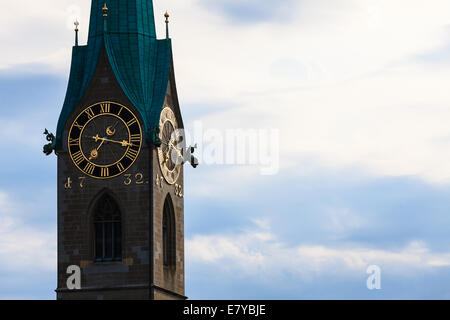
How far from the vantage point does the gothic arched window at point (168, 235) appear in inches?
3627

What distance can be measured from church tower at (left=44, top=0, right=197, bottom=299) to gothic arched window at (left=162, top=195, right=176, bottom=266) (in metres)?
0.78

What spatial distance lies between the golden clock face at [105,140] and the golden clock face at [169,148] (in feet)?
5.19

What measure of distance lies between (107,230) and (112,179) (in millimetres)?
2430

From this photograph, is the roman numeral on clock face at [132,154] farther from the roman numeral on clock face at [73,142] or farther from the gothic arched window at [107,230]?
the roman numeral on clock face at [73,142]

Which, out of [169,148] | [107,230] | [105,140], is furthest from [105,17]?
[107,230]

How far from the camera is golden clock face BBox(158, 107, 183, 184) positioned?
298ft

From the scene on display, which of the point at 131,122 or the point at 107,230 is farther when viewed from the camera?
the point at 107,230

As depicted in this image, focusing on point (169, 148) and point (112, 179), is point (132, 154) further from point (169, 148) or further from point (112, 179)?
point (169, 148)

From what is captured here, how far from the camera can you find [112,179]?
89.6 meters

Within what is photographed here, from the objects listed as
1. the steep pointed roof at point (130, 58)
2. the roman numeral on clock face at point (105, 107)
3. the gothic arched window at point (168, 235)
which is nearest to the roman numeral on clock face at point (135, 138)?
the steep pointed roof at point (130, 58)

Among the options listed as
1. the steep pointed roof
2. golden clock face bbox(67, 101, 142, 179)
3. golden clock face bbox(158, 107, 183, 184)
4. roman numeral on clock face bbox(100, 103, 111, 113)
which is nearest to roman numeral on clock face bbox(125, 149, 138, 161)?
golden clock face bbox(67, 101, 142, 179)

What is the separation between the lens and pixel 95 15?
92562 mm

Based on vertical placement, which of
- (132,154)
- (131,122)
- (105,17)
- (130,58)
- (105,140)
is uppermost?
(105,17)
